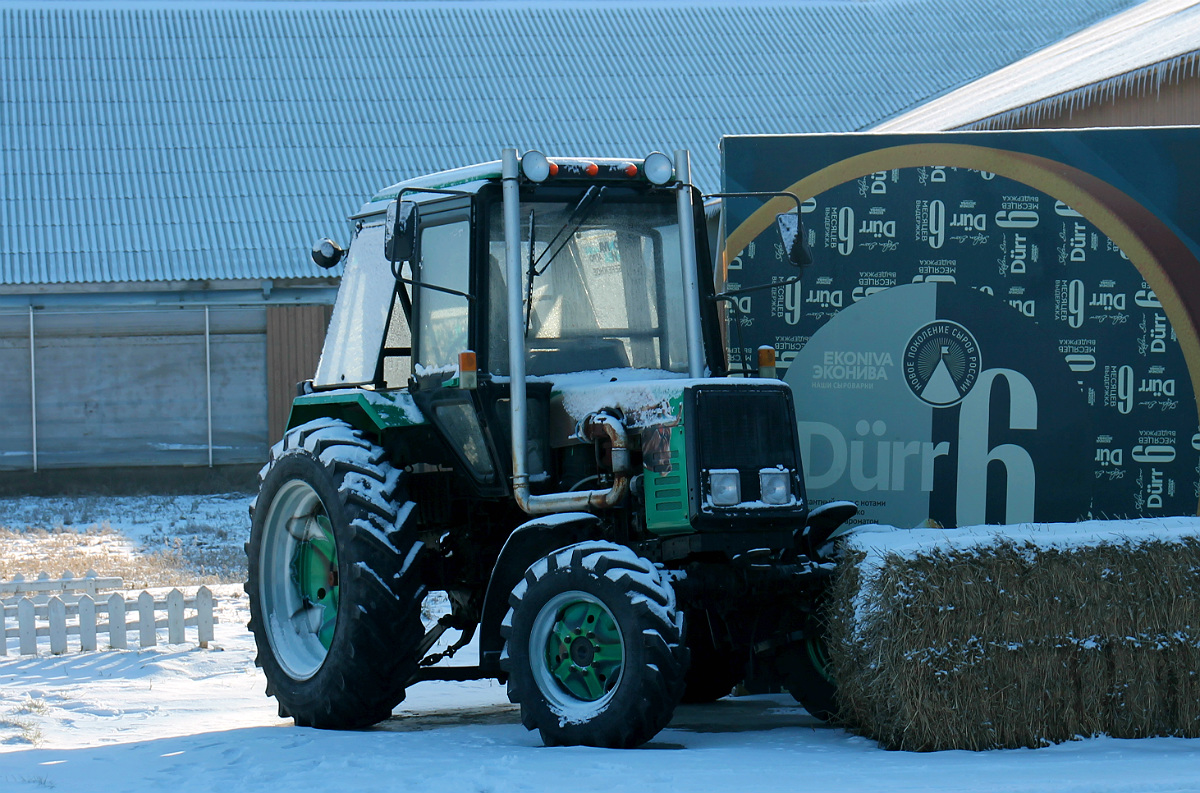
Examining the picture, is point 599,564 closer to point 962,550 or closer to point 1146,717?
point 962,550

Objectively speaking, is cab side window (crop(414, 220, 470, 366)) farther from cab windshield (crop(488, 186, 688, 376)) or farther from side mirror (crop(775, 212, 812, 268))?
side mirror (crop(775, 212, 812, 268))

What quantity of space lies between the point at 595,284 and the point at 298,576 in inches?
84.1

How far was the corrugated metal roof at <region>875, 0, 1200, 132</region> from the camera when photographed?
44.1ft

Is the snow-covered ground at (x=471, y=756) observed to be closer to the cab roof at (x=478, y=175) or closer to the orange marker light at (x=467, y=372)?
the orange marker light at (x=467, y=372)

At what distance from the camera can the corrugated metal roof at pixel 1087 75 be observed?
13.5 metres

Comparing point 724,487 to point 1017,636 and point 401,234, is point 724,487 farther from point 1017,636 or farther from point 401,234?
point 401,234

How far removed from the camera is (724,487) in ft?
19.6

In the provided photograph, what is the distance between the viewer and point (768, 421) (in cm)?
620

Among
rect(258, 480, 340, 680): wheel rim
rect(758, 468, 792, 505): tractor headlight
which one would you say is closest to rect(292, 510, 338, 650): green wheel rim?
rect(258, 480, 340, 680): wheel rim

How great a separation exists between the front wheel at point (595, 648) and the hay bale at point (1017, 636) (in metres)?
0.86

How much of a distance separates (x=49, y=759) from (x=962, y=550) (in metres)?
3.79

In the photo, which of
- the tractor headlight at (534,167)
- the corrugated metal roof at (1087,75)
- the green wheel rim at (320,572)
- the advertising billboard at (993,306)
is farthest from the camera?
the corrugated metal roof at (1087,75)

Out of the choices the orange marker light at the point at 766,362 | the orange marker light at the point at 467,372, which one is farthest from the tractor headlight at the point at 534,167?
the orange marker light at the point at 766,362

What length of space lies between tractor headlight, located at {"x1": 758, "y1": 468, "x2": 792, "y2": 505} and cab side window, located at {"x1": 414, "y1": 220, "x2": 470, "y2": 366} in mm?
1552
